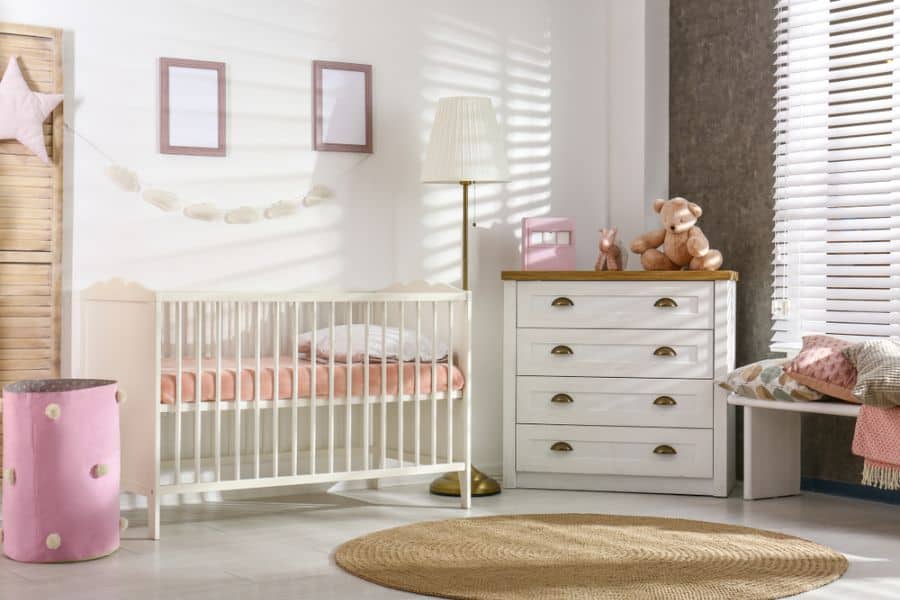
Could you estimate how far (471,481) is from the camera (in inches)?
152

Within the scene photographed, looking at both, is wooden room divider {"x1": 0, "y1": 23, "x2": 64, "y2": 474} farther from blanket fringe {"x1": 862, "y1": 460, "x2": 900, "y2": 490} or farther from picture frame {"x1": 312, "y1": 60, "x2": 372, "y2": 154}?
blanket fringe {"x1": 862, "y1": 460, "x2": 900, "y2": 490}

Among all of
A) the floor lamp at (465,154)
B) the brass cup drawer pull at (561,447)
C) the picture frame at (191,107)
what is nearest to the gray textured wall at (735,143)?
the brass cup drawer pull at (561,447)

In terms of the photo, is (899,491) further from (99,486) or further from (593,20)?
(99,486)

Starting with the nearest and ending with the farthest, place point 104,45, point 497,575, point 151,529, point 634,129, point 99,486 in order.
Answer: point 497,575 < point 99,486 < point 151,529 < point 104,45 < point 634,129

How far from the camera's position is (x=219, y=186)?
3.73 meters

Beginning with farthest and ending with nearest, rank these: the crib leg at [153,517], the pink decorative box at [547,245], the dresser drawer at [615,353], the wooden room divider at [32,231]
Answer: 1. the pink decorative box at [547,245]
2. the dresser drawer at [615,353]
3. the wooden room divider at [32,231]
4. the crib leg at [153,517]

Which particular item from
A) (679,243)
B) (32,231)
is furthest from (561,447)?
(32,231)

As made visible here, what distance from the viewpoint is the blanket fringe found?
3.23 meters

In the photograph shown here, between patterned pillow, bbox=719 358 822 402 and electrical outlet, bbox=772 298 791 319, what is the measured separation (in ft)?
1.15

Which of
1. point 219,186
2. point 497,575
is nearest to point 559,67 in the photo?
point 219,186

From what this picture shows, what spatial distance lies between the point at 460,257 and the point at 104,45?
147 cm

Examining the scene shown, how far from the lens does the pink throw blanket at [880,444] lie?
321 cm

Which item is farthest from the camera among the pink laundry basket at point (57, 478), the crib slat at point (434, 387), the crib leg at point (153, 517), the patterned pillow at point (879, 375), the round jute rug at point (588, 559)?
the crib slat at point (434, 387)

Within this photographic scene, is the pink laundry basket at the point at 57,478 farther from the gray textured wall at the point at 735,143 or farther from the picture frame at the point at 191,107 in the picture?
the gray textured wall at the point at 735,143
